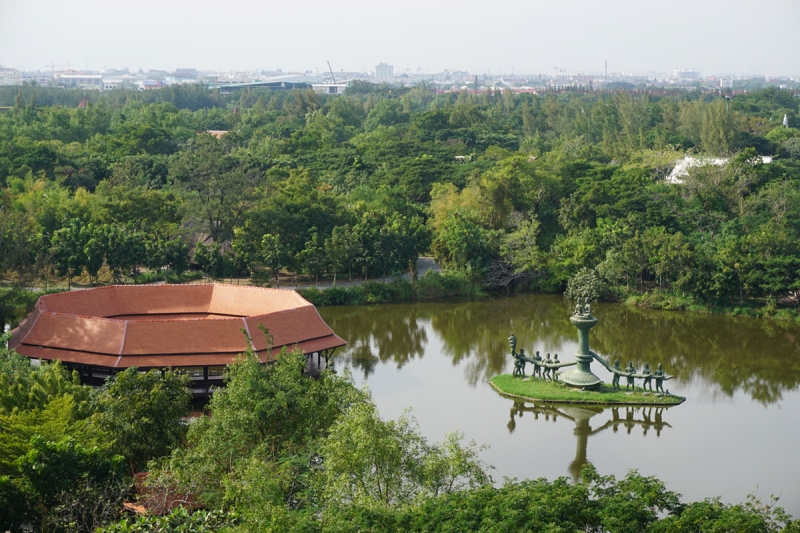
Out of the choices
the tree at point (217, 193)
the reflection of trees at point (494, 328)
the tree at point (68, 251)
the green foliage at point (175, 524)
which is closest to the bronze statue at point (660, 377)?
the reflection of trees at point (494, 328)

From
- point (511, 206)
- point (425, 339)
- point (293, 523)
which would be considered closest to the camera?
point (293, 523)

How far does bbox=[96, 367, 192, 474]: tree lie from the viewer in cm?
1617

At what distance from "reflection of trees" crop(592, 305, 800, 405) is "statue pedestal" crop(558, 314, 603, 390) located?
2.87 meters

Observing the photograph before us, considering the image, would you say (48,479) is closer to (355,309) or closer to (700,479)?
(700,479)

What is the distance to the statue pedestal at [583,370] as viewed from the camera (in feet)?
75.5

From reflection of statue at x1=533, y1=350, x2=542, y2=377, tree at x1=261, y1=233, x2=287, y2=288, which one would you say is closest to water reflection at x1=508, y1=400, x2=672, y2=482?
reflection of statue at x1=533, y1=350, x2=542, y2=377

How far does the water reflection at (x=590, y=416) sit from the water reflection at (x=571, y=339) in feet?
7.16

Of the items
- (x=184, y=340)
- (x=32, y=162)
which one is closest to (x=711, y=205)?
(x=184, y=340)

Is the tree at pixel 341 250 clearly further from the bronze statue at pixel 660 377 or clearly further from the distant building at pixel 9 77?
the distant building at pixel 9 77

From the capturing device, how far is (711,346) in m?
27.8

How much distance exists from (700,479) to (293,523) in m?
8.88

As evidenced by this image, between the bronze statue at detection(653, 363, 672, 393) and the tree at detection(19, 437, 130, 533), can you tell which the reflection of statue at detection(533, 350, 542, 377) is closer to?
the bronze statue at detection(653, 363, 672, 393)

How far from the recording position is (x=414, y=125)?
6069 cm

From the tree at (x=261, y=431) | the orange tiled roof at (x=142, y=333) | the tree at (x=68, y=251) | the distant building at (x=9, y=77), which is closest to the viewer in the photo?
the tree at (x=261, y=431)
